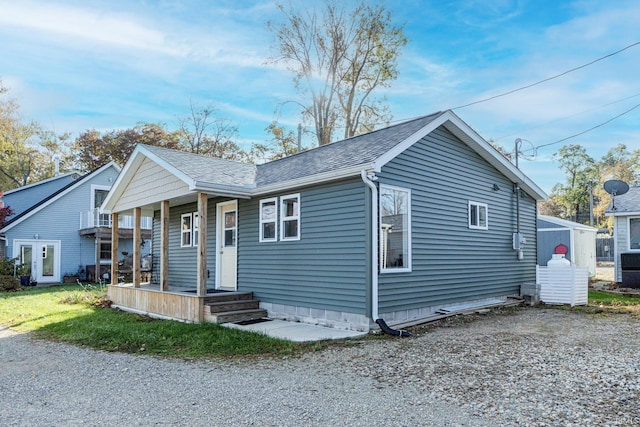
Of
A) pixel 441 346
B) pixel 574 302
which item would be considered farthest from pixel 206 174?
pixel 574 302

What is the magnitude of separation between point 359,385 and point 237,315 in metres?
4.66

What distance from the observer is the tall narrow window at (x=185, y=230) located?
12.5m

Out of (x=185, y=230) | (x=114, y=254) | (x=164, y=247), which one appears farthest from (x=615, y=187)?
(x=114, y=254)

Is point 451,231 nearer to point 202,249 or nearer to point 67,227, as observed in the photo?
point 202,249

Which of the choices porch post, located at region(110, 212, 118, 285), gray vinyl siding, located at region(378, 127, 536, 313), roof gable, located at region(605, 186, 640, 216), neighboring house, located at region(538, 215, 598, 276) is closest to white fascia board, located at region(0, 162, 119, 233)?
porch post, located at region(110, 212, 118, 285)

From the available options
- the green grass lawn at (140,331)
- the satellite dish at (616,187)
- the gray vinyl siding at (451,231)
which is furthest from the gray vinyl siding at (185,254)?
the satellite dish at (616,187)

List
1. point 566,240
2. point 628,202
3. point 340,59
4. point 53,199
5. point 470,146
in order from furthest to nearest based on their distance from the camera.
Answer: point 340,59 < point 53,199 < point 566,240 < point 628,202 < point 470,146

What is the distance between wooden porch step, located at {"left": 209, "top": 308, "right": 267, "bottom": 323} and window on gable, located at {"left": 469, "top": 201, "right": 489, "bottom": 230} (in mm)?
5166

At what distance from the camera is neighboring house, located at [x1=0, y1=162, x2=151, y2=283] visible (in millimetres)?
19156

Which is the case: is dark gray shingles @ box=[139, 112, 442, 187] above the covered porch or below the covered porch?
above

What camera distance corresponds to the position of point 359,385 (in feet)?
15.4

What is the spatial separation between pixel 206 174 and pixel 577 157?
4501 centimetres

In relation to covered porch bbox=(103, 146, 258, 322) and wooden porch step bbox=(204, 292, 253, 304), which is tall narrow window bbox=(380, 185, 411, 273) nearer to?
covered porch bbox=(103, 146, 258, 322)

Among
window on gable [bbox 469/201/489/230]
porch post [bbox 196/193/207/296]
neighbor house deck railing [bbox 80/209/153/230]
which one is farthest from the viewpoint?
neighbor house deck railing [bbox 80/209/153/230]
